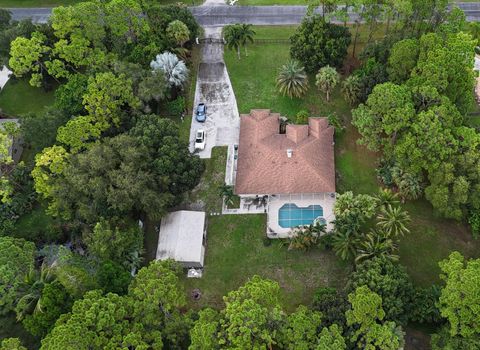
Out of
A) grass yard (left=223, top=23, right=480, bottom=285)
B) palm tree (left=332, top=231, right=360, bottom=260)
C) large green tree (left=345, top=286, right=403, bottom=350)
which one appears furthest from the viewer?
grass yard (left=223, top=23, right=480, bottom=285)

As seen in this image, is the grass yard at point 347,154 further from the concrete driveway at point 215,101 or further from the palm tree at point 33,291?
the palm tree at point 33,291

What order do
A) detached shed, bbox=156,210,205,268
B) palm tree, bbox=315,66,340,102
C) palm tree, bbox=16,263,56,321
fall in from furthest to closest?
palm tree, bbox=315,66,340,102 → detached shed, bbox=156,210,205,268 → palm tree, bbox=16,263,56,321

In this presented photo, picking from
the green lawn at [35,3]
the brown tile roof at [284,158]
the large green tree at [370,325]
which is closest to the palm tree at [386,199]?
the brown tile roof at [284,158]

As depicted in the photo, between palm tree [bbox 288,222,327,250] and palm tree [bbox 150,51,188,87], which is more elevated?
palm tree [bbox 150,51,188,87]

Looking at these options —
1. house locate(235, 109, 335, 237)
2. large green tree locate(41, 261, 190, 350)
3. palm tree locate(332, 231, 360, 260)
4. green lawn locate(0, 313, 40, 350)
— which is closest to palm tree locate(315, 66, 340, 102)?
house locate(235, 109, 335, 237)

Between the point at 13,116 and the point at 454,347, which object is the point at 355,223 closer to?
the point at 454,347

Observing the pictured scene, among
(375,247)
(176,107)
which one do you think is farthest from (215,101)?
(375,247)

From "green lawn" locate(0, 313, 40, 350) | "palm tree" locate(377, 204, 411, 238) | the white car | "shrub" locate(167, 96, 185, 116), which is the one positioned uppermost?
"shrub" locate(167, 96, 185, 116)

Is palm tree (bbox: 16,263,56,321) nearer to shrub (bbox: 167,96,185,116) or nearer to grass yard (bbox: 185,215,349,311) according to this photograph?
grass yard (bbox: 185,215,349,311)
